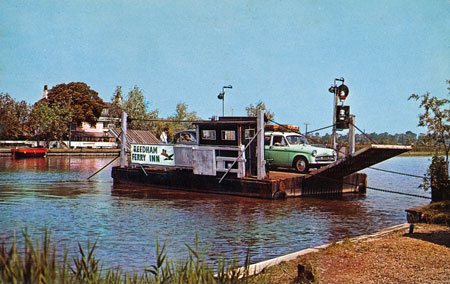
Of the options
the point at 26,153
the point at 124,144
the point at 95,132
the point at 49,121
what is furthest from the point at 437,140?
the point at 95,132

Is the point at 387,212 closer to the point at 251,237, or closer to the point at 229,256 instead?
the point at 251,237

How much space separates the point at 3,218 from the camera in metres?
15.0

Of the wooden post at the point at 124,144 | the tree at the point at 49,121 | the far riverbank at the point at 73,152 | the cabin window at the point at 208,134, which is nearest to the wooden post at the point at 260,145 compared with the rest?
the cabin window at the point at 208,134

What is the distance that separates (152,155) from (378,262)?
58.5 feet

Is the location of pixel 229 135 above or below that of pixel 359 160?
above

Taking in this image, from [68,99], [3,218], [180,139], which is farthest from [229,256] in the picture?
[68,99]

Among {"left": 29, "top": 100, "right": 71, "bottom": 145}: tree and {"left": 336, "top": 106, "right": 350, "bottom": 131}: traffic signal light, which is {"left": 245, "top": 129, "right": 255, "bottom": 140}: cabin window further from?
{"left": 29, "top": 100, "right": 71, "bottom": 145}: tree

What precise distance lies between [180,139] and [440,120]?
1425 cm

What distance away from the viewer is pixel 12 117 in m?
78.6

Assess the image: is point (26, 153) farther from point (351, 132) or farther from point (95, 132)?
point (351, 132)

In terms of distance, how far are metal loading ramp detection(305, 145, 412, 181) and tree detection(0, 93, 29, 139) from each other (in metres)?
65.0

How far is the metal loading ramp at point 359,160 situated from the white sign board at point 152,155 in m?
6.95

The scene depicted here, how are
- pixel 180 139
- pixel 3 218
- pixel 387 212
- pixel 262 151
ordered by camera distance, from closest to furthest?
1. pixel 3 218
2. pixel 387 212
3. pixel 262 151
4. pixel 180 139

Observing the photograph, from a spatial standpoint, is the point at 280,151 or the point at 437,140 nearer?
the point at 437,140
